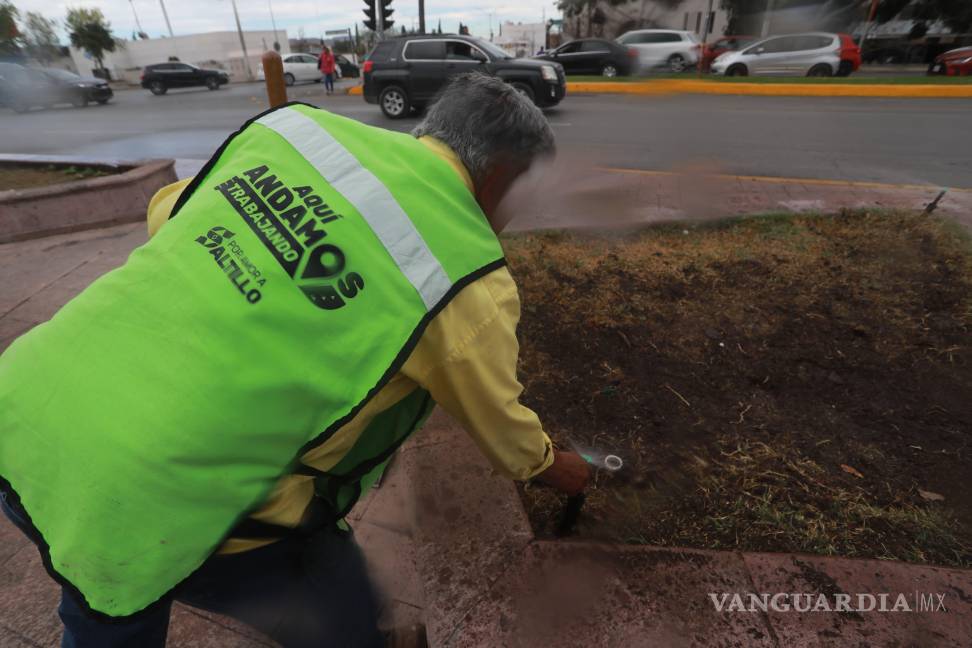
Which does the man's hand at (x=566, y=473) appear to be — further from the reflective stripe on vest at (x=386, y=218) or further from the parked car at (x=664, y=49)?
the parked car at (x=664, y=49)

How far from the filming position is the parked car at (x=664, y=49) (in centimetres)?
217

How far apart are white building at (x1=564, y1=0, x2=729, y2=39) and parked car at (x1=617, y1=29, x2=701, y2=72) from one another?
0.14 meters

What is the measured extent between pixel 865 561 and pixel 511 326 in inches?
58.8

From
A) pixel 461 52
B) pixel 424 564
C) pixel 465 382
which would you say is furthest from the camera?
pixel 461 52

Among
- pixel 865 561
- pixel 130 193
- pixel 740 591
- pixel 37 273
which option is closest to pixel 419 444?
pixel 740 591

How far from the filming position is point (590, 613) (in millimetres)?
1511

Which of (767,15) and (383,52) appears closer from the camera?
(767,15)

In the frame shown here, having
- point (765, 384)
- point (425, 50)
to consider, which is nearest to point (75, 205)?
point (765, 384)

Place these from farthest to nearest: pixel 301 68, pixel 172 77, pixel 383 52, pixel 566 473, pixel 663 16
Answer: pixel 301 68
pixel 172 77
pixel 383 52
pixel 663 16
pixel 566 473

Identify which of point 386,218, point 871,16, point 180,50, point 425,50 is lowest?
point 180,50

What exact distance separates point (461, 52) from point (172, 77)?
16253 millimetres

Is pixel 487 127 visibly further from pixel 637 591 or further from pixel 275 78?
pixel 275 78

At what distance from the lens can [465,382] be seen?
33.4 inches

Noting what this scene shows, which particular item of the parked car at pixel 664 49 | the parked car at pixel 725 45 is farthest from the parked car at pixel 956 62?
the parked car at pixel 664 49
